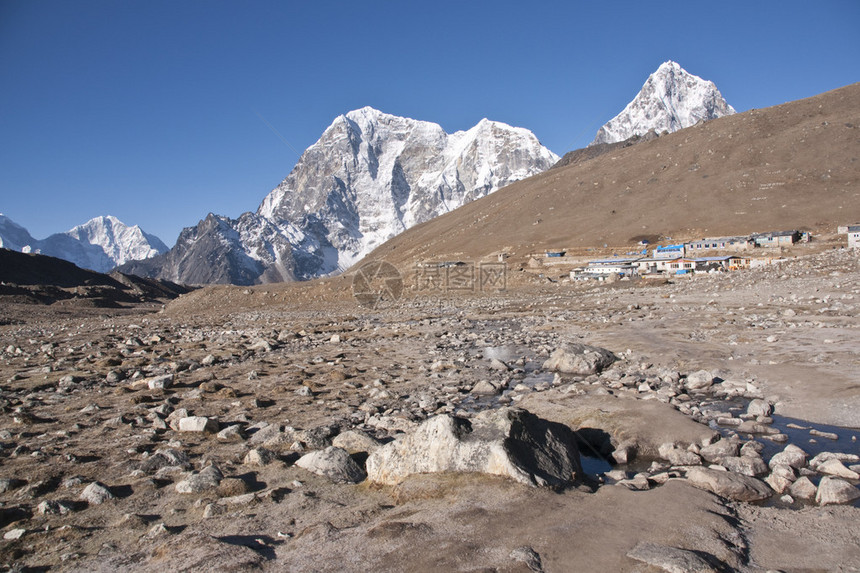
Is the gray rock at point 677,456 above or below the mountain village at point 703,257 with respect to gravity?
below

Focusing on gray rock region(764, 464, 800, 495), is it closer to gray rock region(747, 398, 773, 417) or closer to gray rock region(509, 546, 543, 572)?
gray rock region(747, 398, 773, 417)

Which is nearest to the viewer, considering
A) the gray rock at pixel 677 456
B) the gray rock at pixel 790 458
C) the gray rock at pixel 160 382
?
the gray rock at pixel 790 458

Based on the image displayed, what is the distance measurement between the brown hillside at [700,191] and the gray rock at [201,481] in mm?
84870

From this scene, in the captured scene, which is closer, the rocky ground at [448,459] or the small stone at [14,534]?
the rocky ground at [448,459]

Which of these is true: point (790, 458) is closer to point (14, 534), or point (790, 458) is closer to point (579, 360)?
point (579, 360)

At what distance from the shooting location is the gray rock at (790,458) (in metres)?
7.43

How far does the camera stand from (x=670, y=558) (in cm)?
483

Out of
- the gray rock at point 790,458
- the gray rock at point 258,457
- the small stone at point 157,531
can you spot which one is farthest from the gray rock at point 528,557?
the gray rock at point 790,458

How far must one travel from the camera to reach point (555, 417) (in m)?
9.98

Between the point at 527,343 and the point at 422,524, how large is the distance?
49.5 feet

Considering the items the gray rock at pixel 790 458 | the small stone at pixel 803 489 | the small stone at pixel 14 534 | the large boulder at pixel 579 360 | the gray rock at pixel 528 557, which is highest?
the large boulder at pixel 579 360

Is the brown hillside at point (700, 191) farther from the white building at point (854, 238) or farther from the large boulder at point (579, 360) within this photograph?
the large boulder at point (579, 360)

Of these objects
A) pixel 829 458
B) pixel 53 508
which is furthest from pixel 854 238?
pixel 53 508

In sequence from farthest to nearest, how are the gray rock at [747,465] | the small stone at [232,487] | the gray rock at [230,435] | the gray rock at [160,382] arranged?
the gray rock at [160,382], the gray rock at [230,435], the gray rock at [747,465], the small stone at [232,487]
